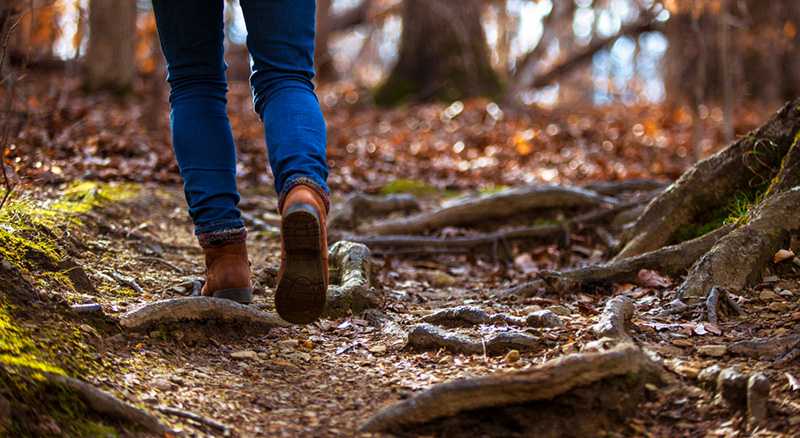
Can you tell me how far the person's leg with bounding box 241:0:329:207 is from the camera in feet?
8.48

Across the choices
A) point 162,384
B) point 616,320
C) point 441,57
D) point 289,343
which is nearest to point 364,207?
point 289,343

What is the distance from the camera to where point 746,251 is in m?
3.21

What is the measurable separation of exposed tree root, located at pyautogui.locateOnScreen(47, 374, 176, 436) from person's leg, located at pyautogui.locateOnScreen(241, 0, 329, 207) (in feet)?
2.59

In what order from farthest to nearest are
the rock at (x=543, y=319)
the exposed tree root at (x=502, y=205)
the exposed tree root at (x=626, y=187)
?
the exposed tree root at (x=626, y=187), the exposed tree root at (x=502, y=205), the rock at (x=543, y=319)

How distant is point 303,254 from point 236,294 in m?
0.63

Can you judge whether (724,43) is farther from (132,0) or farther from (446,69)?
(132,0)

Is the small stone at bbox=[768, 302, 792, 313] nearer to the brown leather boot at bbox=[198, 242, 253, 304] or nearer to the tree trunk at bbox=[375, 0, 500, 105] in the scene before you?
the brown leather boot at bbox=[198, 242, 253, 304]

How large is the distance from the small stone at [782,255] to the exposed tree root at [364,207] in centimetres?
283

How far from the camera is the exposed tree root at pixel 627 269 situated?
3516 mm

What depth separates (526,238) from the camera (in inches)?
199

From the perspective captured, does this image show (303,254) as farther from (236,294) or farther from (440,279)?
(440,279)

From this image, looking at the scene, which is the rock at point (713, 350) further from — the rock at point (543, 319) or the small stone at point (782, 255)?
the small stone at point (782, 255)

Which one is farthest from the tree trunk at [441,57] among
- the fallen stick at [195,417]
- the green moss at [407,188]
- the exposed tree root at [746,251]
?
the fallen stick at [195,417]

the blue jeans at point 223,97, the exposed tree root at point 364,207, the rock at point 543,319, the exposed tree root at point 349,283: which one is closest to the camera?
the blue jeans at point 223,97
